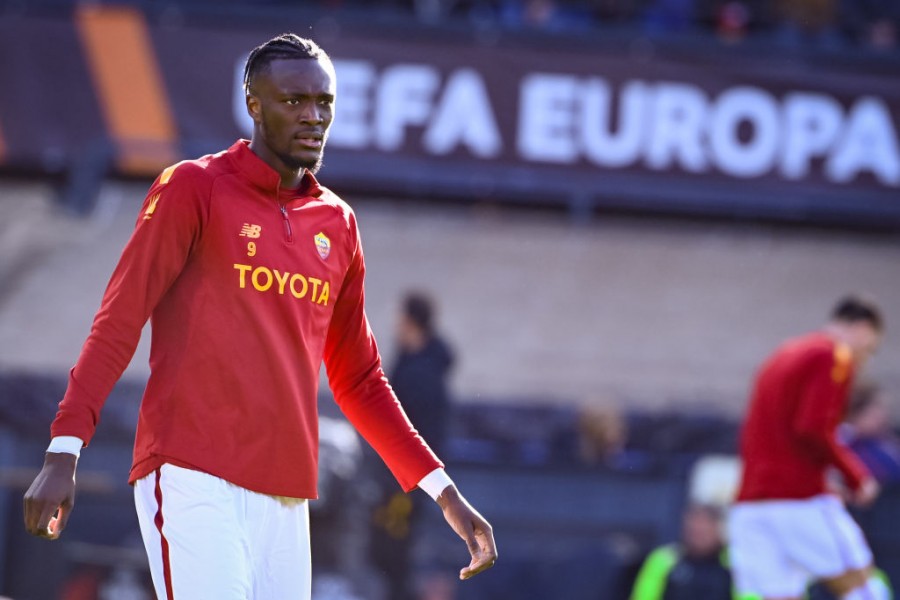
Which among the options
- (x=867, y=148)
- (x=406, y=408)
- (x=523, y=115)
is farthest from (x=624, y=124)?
(x=406, y=408)

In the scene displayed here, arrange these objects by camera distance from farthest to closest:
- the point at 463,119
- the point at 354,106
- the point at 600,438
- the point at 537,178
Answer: the point at 537,178
the point at 463,119
the point at 354,106
the point at 600,438

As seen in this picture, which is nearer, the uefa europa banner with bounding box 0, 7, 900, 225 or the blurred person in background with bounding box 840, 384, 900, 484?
the blurred person in background with bounding box 840, 384, 900, 484

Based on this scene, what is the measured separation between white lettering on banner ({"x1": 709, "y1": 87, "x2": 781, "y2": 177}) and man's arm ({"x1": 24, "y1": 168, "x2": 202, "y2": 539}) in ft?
28.9

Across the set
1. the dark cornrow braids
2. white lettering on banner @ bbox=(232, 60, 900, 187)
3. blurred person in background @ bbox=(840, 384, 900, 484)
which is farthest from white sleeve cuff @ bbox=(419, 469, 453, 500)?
white lettering on banner @ bbox=(232, 60, 900, 187)

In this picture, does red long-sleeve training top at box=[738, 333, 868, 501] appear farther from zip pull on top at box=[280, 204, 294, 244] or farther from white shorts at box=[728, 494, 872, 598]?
zip pull on top at box=[280, 204, 294, 244]

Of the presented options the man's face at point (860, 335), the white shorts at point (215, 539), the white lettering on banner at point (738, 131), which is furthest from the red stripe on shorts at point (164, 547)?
the white lettering on banner at point (738, 131)

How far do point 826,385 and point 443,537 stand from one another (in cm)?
285

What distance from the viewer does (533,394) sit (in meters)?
12.6

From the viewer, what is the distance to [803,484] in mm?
6930

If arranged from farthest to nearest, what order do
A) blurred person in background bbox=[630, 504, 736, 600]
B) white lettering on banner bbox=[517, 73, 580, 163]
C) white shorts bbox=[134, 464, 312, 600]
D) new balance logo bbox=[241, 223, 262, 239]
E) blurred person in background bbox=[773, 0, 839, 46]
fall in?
1. blurred person in background bbox=[773, 0, 839, 46]
2. white lettering on banner bbox=[517, 73, 580, 163]
3. blurred person in background bbox=[630, 504, 736, 600]
4. new balance logo bbox=[241, 223, 262, 239]
5. white shorts bbox=[134, 464, 312, 600]

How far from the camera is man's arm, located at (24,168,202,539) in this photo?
3125mm

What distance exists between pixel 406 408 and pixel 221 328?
4813 millimetres

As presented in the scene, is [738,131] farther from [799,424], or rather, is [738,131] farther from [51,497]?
[51,497]

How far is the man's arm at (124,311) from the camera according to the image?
10.3 ft
